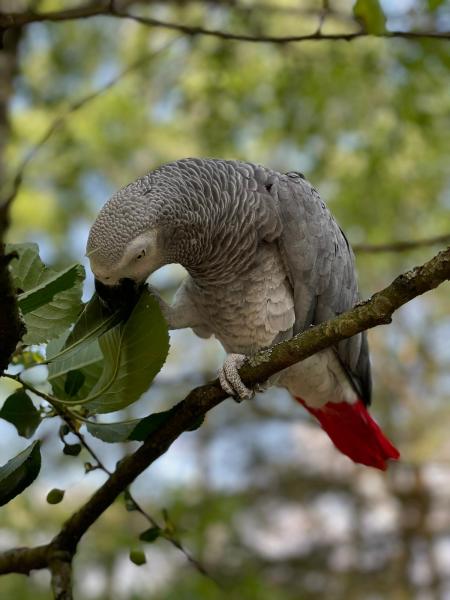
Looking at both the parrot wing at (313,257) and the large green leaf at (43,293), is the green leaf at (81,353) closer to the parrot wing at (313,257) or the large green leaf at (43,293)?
the large green leaf at (43,293)

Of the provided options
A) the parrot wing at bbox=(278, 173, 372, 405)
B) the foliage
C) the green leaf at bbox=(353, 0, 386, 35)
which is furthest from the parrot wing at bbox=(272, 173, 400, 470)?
the foliage

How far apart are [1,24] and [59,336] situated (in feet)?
1.35

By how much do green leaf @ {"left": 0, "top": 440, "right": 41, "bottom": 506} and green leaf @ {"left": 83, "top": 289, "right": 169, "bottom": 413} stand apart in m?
0.10

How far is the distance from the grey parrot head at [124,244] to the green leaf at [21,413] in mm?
216

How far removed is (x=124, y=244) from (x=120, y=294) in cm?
8

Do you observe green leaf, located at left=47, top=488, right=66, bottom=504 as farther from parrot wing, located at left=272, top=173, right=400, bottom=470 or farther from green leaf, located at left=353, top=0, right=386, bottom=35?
green leaf, located at left=353, top=0, right=386, bottom=35

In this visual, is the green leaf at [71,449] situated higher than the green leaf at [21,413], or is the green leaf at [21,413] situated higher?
the green leaf at [21,413]

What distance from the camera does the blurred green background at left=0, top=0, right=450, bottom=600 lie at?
3033mm

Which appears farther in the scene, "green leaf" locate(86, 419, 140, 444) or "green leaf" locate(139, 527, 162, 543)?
"green leaf" locate(139, 527, 162, 543)

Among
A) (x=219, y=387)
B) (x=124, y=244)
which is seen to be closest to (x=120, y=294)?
(x=124, y=244)

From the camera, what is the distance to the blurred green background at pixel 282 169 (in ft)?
9.95

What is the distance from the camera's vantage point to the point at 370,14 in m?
1.05

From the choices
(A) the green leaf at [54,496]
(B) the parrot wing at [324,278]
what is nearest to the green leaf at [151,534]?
(A) the green leaf at [54,496]

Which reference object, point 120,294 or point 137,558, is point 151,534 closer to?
point 137,558
